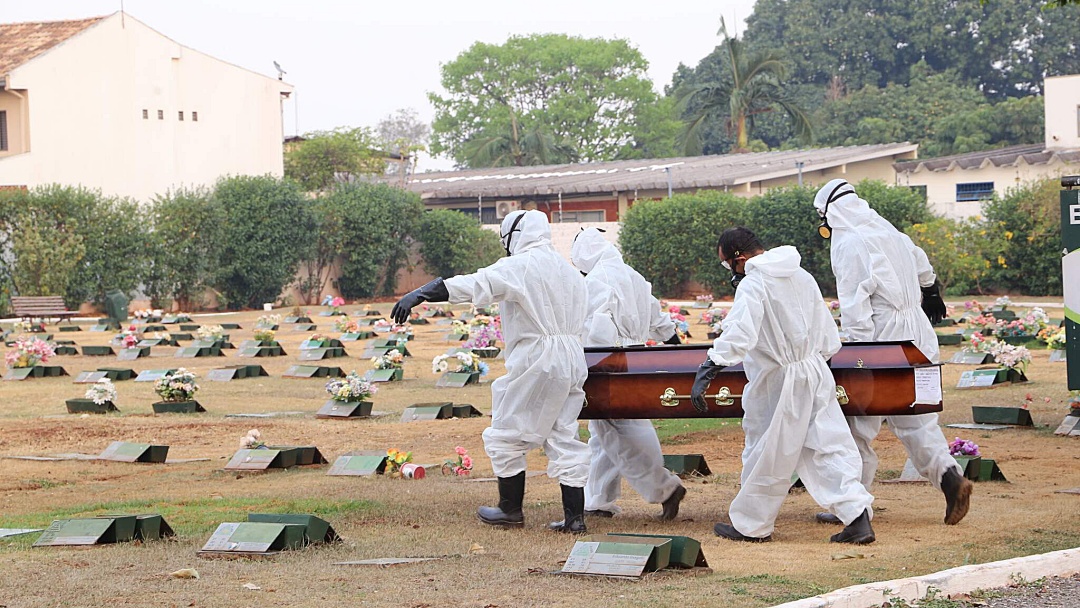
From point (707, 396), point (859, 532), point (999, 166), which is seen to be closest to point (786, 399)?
point (707, 396)

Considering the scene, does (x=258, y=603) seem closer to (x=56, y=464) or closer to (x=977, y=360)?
(x=56, y=464)

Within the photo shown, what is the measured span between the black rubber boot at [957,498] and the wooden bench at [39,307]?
25.7 meters

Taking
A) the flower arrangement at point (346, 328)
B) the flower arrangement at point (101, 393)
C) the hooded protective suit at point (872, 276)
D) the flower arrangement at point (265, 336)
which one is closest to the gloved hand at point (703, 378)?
the hooded protective suit at point (872, 276)

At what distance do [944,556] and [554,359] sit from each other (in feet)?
7.76

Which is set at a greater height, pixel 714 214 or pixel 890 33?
pixel 890 33

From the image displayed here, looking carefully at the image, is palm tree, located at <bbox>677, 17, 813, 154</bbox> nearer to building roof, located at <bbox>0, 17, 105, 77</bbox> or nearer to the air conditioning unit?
the air conditioning unit

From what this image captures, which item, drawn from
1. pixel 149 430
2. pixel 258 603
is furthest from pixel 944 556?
pixel 149 430

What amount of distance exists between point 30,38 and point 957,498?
34.8 metres

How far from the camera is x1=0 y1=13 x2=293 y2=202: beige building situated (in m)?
35.1

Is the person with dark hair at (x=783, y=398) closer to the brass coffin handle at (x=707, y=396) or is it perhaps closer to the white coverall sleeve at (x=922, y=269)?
the brass coffin handle at (x=707, y=396)

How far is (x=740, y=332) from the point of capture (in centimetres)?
713

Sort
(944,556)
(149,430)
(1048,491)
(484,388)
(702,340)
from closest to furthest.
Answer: (944,556) → (1048,491) → (149,430) → (484,388) → (702,340)

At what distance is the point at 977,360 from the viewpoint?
677 inches

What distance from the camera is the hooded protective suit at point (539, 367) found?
787 centimetres
